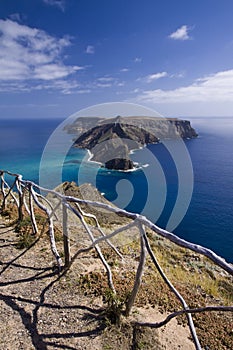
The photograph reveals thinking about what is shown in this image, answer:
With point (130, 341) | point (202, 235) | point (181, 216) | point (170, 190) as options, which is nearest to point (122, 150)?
point (170, 190)

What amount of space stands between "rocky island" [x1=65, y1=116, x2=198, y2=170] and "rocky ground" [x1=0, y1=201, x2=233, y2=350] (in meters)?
74.7

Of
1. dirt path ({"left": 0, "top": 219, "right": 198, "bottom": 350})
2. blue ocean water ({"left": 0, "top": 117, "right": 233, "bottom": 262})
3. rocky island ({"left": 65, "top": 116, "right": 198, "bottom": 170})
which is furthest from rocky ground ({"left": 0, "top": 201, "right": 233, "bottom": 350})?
rocky island ({"left": 65, "top": 116, "right": 198, "bottom": 170})

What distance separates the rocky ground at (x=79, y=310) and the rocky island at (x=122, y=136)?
7474 cm

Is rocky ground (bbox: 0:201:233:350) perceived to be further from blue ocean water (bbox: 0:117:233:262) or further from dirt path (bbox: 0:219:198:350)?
blue ocean water (bbox: 0:117:233:262)

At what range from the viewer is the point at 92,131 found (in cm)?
13988

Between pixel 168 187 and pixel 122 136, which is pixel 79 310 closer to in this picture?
pixel 168 187

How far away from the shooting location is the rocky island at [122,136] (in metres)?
91.9

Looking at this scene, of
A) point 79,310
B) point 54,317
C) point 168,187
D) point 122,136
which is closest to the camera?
point 54,317

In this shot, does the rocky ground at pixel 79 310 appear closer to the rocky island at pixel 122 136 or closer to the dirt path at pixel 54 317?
the dirt path at pixel 54 317

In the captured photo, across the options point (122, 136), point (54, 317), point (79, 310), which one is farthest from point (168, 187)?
point (122, 136)

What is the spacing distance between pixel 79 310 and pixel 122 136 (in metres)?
129

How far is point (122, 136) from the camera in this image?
132m

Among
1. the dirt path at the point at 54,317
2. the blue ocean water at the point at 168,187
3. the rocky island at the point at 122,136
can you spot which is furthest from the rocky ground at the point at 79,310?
the rocky island at the point at 122,136

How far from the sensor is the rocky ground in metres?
4.69
